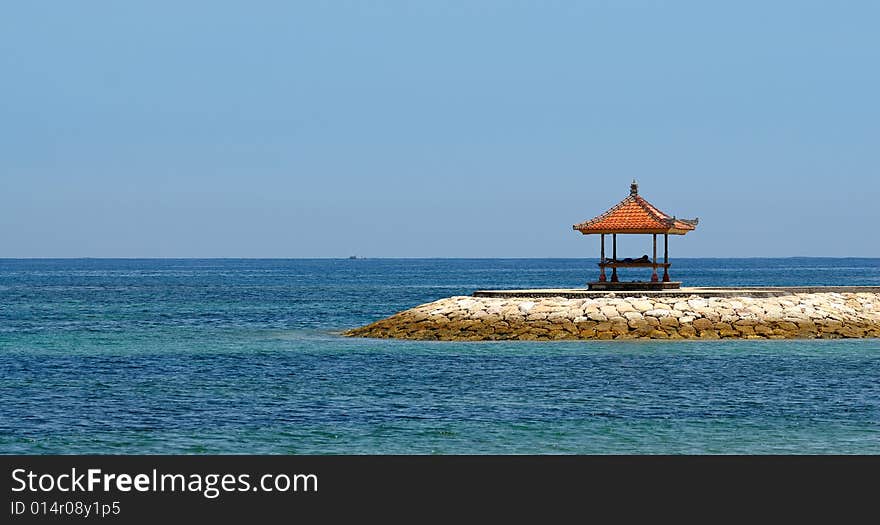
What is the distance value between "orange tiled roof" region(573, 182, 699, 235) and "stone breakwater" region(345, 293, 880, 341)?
265 cm

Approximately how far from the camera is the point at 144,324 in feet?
201

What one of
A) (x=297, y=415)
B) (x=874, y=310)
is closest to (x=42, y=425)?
(x=297, y=415)

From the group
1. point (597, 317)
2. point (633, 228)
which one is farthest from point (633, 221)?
point (597, 317)

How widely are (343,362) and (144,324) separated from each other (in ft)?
83.2

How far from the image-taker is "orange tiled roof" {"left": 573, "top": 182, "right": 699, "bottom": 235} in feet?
152

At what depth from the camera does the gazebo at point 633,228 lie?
4638cm

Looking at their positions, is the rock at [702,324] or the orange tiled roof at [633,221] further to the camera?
the orange tiled roof at [633,221]

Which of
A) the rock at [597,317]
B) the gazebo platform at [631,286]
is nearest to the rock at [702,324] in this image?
the rock at [597,317]

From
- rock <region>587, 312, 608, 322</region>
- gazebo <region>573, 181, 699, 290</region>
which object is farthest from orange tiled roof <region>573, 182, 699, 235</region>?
rock <region>587, 312, 608, 322</region>

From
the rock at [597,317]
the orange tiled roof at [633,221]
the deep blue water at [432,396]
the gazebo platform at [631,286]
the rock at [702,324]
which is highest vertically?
the orange tiled roof at [633,221]

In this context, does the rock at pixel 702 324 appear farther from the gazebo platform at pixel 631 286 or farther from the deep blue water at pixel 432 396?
the gazebo platform at pixel 631 286

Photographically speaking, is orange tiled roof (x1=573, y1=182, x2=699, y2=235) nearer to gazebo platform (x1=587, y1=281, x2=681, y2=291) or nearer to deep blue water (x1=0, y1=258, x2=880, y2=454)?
gazebo platform (x1=587, y1=281, x2=681, y2=291)

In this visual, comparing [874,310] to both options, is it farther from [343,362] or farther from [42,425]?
[42,425]

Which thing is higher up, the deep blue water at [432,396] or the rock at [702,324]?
the rock at [702,324]
